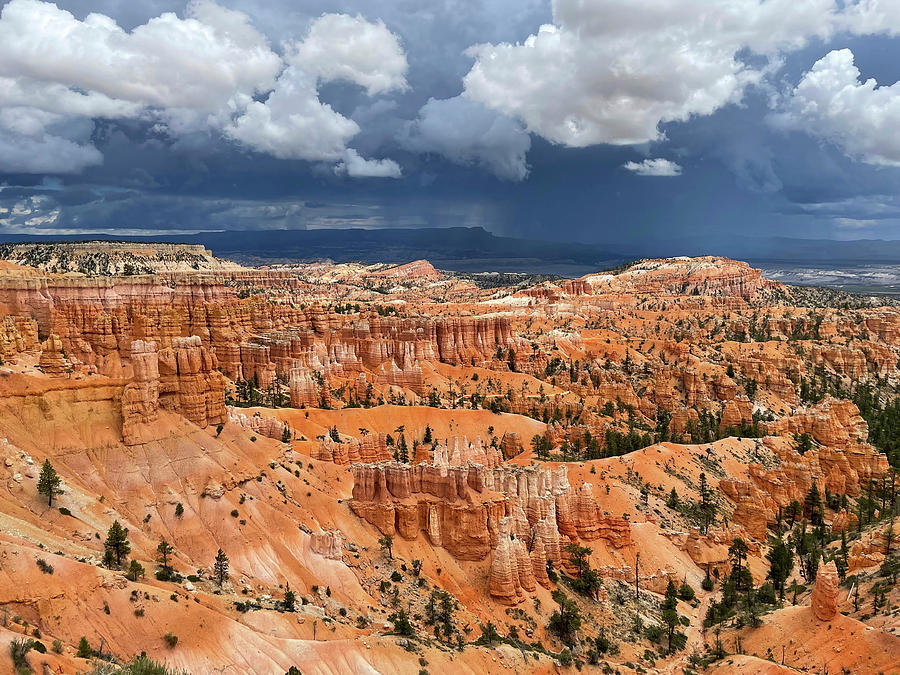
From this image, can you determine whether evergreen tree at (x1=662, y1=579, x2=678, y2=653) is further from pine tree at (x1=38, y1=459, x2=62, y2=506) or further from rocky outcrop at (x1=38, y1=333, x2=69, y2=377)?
rocky outcrop at (x1=38, y1=333, x2=69, y2=377)

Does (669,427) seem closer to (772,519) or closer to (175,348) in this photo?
(772,519)

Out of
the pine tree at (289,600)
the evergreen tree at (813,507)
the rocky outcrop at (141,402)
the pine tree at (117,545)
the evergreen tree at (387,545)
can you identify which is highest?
the rocky outcrop at (141,402)

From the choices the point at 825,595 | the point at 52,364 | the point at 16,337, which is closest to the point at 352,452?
the point at 52,364

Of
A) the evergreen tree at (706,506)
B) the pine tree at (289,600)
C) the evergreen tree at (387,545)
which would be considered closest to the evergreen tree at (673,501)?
the evergreen tree at (706,506)

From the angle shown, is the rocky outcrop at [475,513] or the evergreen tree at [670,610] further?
the evergreen tree at [670,610]

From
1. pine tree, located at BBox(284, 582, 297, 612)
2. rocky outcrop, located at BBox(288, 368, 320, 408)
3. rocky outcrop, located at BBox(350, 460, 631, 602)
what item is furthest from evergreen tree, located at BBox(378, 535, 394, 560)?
rocky outcrop, located at BBox(288, 368, 320, 408)

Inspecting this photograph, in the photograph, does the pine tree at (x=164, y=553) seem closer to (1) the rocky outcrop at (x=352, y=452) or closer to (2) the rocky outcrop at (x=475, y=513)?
(2) the rocky outcrop at (x=475, y=513)

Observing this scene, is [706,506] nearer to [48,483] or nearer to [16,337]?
[48,483]
